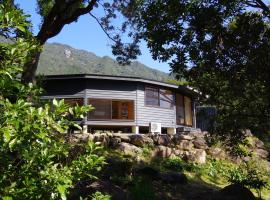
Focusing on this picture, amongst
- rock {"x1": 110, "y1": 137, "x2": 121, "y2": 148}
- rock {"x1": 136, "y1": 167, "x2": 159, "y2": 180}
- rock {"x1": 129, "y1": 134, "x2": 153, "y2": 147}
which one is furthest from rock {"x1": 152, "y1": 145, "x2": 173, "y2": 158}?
rock {"x1": 136, "y1": 167, "x2": 159, "y2": 180}

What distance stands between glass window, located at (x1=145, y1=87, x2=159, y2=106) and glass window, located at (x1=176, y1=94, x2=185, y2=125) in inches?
115

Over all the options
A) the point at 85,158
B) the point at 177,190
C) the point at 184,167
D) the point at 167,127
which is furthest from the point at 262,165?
the point at 85,158

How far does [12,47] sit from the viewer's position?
3.53m

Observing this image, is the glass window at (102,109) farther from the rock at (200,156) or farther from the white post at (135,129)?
the rock at (200,156)

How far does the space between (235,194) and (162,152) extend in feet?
21.7

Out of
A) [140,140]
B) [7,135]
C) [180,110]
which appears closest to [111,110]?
[180,110]

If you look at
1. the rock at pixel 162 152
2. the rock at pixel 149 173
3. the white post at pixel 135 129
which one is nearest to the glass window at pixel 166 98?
the white post at pixel 135 129

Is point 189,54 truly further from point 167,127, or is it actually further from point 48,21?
point 167,127

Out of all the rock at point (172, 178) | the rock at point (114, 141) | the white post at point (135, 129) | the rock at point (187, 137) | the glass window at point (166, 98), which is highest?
the glass window at point (166, 98)

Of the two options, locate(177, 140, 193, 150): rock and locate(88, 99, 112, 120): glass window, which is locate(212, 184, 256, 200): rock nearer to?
locate(177, 140, 193, 150): rock

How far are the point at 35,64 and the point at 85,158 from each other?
9460 mm

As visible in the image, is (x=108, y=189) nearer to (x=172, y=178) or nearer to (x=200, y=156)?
(x=172, y=178)

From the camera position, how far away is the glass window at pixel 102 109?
28555 millimetres

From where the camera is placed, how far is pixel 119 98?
28906mm
